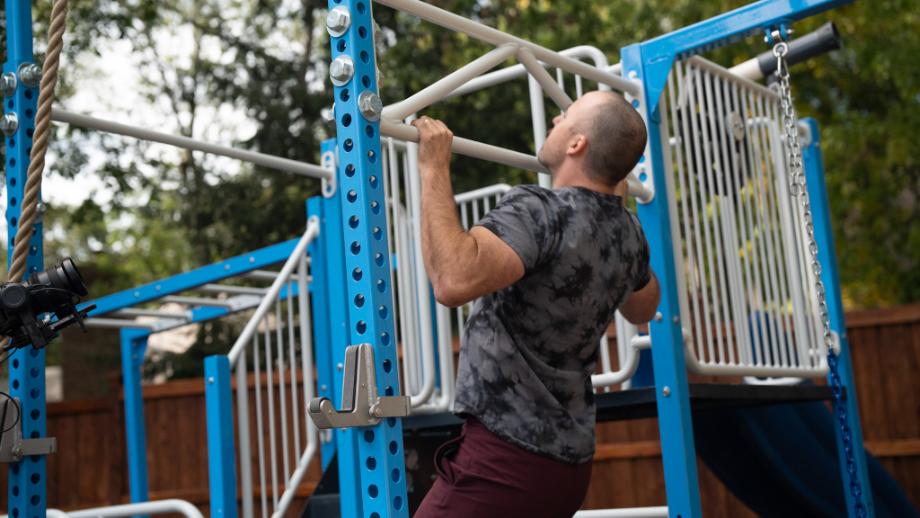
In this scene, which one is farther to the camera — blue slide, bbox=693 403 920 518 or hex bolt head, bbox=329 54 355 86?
blue slide, bbox=693 403 920 518

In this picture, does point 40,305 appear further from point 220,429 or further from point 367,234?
point 220,429

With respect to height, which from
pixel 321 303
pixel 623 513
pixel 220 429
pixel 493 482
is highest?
pixel 321 303

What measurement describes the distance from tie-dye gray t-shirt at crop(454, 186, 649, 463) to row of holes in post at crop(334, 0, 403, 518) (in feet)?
0.69

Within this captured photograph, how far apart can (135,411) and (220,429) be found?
81.8 inches

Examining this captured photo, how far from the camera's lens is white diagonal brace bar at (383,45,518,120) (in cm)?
224

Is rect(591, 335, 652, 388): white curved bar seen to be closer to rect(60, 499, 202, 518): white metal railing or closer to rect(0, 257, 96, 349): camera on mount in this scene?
rect(60, 499, 202, 518): white metal railing

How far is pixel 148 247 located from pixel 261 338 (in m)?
4.92

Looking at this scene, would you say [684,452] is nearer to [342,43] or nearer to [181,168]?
[342,43]

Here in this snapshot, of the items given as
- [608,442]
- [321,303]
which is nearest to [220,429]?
[321,303]

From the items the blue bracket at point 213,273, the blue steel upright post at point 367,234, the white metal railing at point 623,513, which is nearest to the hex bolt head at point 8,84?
the blue steel upright post at point 367,234

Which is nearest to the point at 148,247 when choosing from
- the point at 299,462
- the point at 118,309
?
the point at 118,309

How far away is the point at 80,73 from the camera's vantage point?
11.3m

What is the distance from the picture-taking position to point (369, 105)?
214cm

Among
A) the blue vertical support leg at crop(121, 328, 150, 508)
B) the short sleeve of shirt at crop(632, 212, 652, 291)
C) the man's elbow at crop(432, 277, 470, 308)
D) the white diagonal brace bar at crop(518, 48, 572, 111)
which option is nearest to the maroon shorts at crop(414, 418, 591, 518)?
the man's elbow at crop(432, 277, 470, 308)
